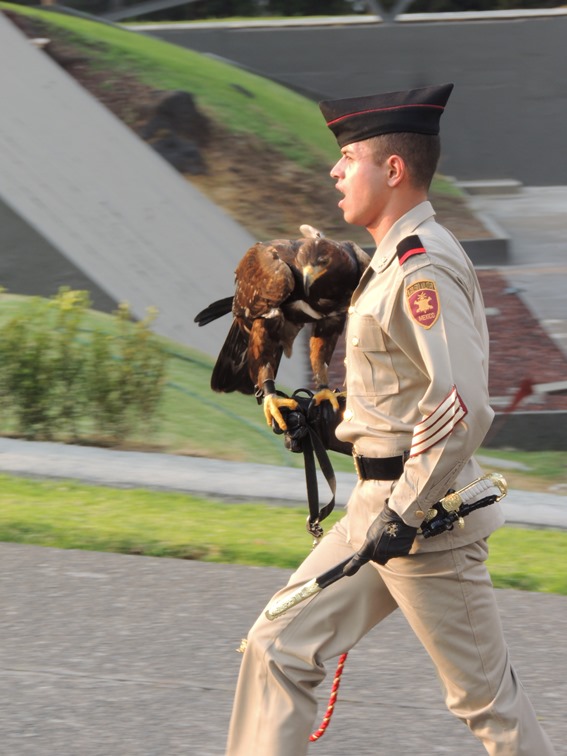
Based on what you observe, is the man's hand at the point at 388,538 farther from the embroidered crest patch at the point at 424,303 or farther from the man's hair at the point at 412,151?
the man's hair at the point at 412,151

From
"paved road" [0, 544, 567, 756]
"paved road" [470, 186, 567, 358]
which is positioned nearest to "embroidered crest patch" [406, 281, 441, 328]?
"paved road" [0, 544, 567, 756]

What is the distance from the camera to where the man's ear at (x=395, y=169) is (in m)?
2.95

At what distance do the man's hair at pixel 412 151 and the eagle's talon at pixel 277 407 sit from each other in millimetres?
736

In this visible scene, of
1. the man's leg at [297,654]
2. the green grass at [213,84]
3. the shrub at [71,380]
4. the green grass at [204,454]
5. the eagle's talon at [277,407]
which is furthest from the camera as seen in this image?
the green grass at [213,84]

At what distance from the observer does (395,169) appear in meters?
2.96

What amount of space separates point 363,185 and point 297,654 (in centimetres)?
109

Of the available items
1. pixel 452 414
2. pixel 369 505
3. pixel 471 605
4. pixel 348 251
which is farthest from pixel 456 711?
pixel 348 251

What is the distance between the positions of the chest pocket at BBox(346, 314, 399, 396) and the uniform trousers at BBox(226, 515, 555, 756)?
391 mm

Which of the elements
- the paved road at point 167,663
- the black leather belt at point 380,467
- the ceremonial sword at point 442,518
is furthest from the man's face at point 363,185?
the paved road at point 167,663

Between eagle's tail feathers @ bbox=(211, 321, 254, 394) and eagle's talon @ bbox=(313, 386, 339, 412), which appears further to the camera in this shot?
eagle's tail feathers @ bbox=(211, 321, 254, 394)

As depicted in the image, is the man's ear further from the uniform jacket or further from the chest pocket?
the chest pocket

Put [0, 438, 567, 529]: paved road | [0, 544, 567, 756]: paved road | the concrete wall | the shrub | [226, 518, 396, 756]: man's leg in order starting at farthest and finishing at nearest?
the concrete wall < the shrub < [0, 438, 567, 529]: paved road < [0, 544, 567, 756]: paved road < [226, 518, 396, 756]: man's leg

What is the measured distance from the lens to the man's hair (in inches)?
116

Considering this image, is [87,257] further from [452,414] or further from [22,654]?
[452,414]
